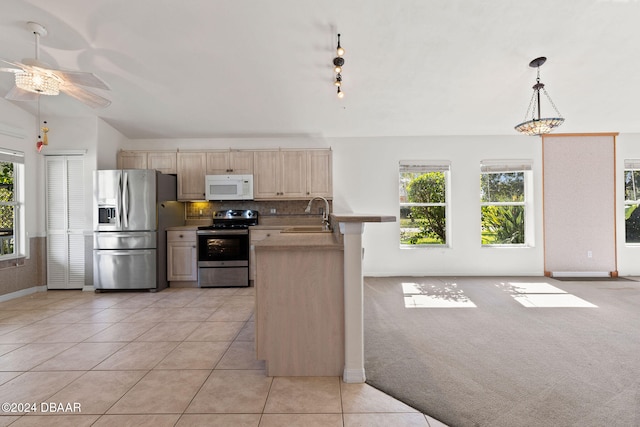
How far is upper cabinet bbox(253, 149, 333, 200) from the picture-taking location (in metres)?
4.90

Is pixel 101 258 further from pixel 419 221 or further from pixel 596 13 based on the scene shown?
pixel 596 13

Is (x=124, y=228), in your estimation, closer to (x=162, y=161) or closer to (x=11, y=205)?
(x=162, y=161)

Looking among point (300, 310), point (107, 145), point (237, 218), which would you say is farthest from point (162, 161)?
point (300, 310)

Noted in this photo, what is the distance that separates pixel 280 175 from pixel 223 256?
1530 mm

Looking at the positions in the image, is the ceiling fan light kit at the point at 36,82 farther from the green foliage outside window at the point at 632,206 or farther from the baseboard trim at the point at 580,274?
the green foliage outside window at the point at 632,206

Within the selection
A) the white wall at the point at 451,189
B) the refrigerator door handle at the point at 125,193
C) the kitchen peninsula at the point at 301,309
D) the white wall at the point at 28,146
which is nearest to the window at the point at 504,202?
the white wall at the point at 451,189

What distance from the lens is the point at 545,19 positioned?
112 inches

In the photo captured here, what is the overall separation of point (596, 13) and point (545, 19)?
0.46 metres

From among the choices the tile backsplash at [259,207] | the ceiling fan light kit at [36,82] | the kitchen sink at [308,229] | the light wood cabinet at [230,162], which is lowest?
the kitchen sink at [308,229]

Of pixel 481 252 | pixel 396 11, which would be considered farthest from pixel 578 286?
pixel 396 11

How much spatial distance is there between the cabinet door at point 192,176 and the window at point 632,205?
23.0ft

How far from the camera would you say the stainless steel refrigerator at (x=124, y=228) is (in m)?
4.40

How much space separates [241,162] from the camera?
4945mm

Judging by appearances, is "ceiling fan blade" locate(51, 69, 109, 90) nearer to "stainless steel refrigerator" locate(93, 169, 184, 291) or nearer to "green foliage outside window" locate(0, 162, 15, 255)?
"stainless steel refrigerator" locate(93, 169, 184, 291)
